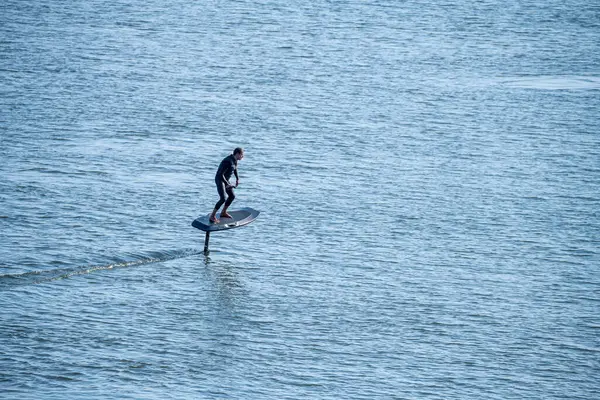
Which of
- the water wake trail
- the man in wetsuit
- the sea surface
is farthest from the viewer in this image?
the man in wetsuit

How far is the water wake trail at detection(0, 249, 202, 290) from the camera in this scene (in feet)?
130

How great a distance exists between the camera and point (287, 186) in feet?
182

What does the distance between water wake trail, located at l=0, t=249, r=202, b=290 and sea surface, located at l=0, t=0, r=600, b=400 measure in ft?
0.38

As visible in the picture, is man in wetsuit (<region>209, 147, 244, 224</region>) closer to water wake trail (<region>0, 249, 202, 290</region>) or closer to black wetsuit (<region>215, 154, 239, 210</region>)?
black wetsuit (<region>215, 154, 239, 210</region>)

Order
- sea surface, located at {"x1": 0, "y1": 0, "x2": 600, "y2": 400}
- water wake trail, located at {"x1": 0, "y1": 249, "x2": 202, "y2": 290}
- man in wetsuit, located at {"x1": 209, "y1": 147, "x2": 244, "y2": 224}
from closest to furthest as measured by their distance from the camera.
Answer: sea surface, located at {"x1": 0, "y1": 0, "x2": 600, "y2": 400} < water wake trail, located at {"x1": 0, "y1": 249, "x2": 202, "y2": 290} < man in wetsuit, located at {"x1": 209, "y1": 147, "x2": 244, "y2": 224}

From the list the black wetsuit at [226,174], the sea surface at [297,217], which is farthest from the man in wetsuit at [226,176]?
the sea surface at [297,217]

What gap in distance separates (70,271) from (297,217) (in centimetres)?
1286

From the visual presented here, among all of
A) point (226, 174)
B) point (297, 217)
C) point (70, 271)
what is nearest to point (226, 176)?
point (226, 174)

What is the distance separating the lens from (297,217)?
50.0 meters

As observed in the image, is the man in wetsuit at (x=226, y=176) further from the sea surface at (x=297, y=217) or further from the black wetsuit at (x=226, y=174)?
the sea surface at (x=297, y=217)

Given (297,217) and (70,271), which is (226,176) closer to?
(70,271)

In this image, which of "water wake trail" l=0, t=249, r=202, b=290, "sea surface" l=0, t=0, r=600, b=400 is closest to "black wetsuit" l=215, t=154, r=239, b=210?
"sea surface" l=0, t=0, r=600, b=400

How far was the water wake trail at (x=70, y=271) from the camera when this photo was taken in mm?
39500

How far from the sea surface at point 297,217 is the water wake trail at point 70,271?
12cm
